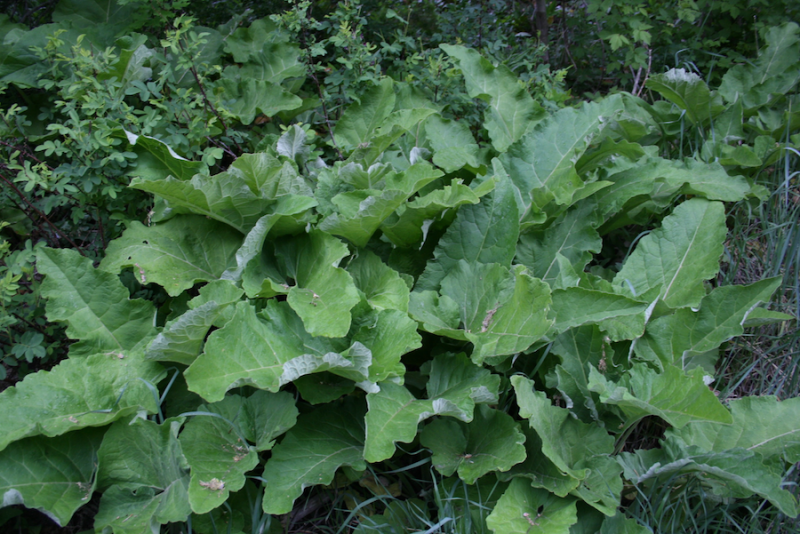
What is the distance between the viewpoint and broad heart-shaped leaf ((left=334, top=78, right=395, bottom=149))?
2652 mm

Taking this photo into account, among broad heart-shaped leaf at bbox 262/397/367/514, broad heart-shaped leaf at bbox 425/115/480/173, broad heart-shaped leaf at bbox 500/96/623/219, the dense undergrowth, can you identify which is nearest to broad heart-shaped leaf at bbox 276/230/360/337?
the dense undergrowth

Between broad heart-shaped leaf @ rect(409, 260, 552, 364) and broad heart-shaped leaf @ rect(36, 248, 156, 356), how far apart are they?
3.25 feet

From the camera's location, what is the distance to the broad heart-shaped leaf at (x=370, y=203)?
190 centimetres

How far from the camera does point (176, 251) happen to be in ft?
6.82

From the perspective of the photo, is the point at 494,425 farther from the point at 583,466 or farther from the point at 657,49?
the point at 657,49

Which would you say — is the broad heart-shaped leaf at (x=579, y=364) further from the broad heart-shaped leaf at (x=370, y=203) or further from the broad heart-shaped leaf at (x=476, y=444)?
the broad heart-shaped leaf at (x=370, y=203)

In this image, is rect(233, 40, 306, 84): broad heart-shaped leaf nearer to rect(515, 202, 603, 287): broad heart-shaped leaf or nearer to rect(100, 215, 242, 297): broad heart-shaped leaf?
rect(100, 215, 242, 297): broad heart-shaped leaf

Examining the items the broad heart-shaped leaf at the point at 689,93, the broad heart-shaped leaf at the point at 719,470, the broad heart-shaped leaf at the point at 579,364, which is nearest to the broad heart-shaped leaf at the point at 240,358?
the broad heart-shaped leaf at the point at 579,364

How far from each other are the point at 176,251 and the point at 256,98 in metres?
1.02

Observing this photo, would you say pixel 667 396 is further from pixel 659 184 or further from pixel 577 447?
pixel 659 184

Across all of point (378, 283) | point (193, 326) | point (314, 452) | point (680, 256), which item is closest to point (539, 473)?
point (314, 452)

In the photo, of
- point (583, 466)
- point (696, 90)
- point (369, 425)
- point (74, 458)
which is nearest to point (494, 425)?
point (583, 466)

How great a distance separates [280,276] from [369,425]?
0.74 metres

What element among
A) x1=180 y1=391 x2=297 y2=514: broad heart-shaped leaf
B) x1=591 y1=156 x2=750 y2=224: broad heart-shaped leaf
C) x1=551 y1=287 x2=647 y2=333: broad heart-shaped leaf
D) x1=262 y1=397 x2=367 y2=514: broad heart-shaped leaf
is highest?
x1=591 y1=156 x2=750 y2=224: broad heart-shaped leaf
